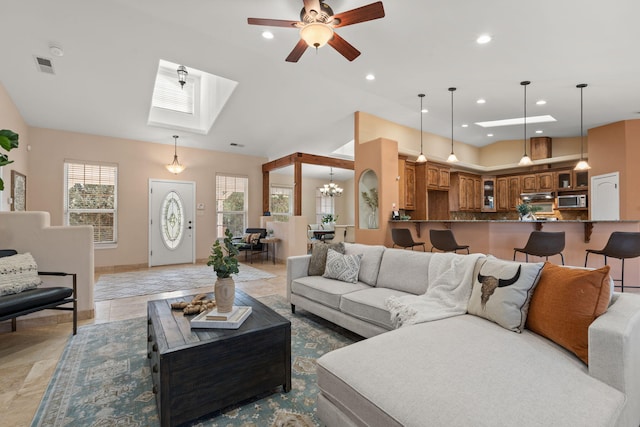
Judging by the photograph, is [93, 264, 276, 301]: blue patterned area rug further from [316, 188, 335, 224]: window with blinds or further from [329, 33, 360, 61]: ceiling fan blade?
[316, 188, 335, 224]: window with blinds

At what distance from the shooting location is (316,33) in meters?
2.60

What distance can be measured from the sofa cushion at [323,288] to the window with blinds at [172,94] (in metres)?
5.00

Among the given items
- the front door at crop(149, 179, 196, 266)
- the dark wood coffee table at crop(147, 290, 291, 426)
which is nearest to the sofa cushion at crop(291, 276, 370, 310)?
the dark wood coffee table at crop(147, 290, 291, 426)

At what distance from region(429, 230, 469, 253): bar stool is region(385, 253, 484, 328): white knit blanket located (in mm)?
1955

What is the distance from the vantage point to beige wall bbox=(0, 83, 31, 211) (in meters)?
4.25

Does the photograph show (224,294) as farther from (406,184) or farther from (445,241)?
(406,184)

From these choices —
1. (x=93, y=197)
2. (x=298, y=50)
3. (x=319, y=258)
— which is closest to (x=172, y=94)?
(x=93, y=197)

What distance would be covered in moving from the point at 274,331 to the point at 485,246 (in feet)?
12.5

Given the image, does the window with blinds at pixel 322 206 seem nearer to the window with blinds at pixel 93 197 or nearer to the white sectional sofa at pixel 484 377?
the window with blinds at pixel 93 197

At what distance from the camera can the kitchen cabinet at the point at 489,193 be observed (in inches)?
330

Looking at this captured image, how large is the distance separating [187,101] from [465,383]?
23.2ft

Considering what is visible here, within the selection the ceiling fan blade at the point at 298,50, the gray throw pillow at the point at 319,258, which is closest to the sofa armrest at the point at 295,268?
the gray throw pillow at the point at 319,258

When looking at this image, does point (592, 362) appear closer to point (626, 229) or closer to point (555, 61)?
point (626, 229)

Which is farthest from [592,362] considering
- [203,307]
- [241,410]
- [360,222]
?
[360,222]
